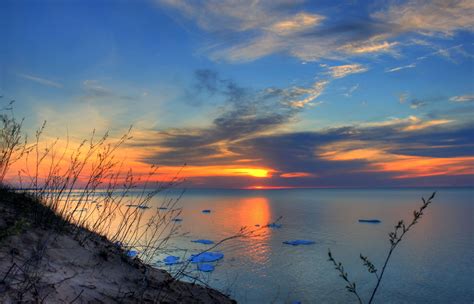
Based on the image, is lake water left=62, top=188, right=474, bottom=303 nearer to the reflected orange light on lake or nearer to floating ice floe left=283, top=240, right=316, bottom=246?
floating ice floe left=283, top=240, right=316, bottom=246

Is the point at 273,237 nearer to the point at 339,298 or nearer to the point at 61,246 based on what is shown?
the point at 339,298

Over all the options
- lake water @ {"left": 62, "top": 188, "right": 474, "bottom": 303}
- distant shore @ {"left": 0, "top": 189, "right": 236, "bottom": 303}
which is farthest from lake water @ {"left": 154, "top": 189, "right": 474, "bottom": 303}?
distant shore @ {"left": 0, "top": 189, "right": 236, "bottom": 303}

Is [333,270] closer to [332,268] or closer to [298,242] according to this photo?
[332,268]

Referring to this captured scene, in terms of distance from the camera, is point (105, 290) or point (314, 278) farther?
point (314, 278)

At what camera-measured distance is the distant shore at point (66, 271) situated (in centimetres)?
357

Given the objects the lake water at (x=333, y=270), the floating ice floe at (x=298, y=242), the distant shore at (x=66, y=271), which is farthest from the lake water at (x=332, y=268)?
the distant shore at (x=66, y=271)

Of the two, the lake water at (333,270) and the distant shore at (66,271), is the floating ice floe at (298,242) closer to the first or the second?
the lake water at (333,270)

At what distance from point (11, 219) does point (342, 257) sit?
73.5 feet

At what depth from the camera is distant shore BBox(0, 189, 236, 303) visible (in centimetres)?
357

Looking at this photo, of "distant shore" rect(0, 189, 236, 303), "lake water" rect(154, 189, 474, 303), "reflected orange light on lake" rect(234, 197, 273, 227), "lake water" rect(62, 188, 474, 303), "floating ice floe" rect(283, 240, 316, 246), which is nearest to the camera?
"distant shore" rect(0, 189, 236, 303)

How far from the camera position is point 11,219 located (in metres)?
5.40

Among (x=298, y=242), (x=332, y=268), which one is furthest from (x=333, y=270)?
(x=298, y=242)

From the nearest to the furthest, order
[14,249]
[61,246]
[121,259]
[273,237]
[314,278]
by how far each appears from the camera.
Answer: [14,249], [61,246], [121,259], [314,278], [273,237]

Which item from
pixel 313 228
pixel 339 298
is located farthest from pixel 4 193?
pixel 313 228
